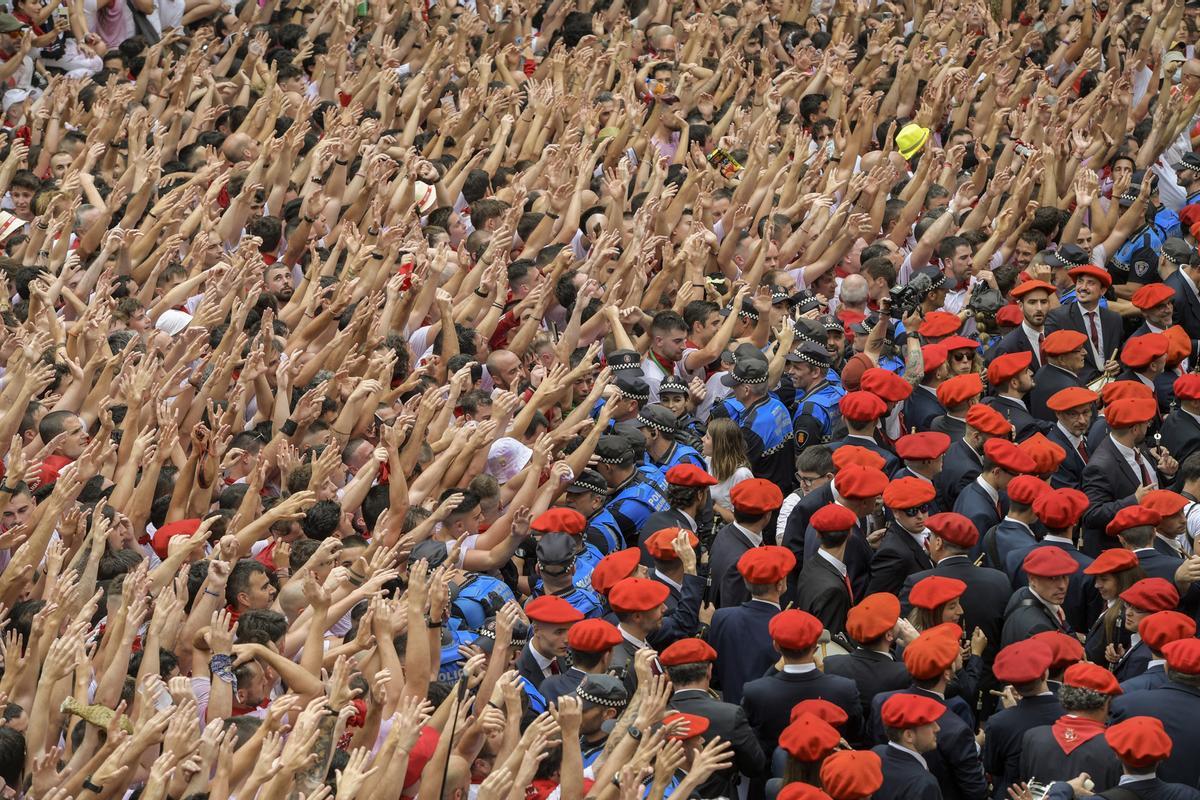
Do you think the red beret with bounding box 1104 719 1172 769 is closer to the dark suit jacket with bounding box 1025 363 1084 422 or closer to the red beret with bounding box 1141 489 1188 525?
the red beret with bounding box 1141 489 1188 525

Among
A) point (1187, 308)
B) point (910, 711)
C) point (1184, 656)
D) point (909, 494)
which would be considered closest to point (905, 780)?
point (910, 711)

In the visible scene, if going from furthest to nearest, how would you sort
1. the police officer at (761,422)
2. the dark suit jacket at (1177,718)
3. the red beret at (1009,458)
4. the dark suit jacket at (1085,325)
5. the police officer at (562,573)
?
the dark suit jacket at (1085,325) < the police officer at (761,422) < the red beret at (1009,458) < the police officer at (562,573) < the dark suit jacket at (1177,718)

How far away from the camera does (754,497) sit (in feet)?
28.7

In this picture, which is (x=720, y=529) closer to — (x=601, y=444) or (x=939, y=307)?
(x=601, y=444)

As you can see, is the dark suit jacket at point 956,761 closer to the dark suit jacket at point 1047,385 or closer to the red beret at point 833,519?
the red beret at point 833,519

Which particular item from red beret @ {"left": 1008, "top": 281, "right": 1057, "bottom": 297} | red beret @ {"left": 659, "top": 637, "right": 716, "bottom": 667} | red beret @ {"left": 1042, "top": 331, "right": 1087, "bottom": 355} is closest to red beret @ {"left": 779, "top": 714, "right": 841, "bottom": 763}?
red beret @ {"left": 659, "top": 637, "right": 716, "bottom": 667}

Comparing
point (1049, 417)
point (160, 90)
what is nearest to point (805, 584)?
point (1049, 417)

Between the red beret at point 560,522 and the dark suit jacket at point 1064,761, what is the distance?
8.00 ft

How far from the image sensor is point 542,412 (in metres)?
10.1

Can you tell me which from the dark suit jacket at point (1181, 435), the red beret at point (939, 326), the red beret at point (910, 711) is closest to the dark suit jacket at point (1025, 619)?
the red beret at point (910, 711)

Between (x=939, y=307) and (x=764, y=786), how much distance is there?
5039mm

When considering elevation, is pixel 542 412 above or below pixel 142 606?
below

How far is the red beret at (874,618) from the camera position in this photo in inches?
307

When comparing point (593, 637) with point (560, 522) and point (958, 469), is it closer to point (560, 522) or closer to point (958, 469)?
point (560, 522)
